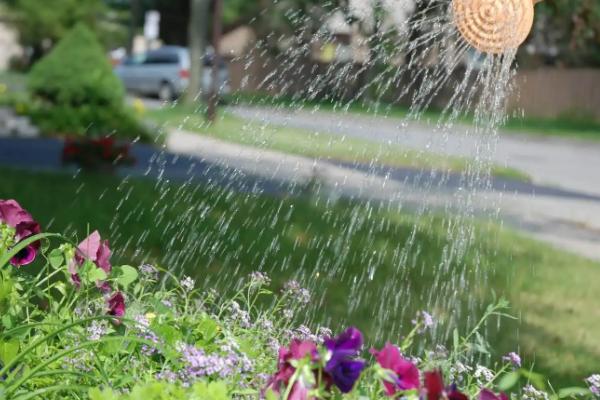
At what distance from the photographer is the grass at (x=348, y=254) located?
6.00 m

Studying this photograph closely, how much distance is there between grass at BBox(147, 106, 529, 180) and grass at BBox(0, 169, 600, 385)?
422 centimetres

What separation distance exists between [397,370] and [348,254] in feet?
17.4

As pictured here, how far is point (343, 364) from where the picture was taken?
86.1 inches

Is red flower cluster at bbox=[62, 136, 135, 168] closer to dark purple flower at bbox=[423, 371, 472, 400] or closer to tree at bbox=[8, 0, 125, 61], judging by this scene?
dark purple flower at bbox=[423, 371, 472, 400]

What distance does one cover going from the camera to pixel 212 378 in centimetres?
261

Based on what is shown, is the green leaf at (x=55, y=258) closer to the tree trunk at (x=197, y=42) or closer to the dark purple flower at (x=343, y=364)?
the dark purple flower at (x=343, y=364)

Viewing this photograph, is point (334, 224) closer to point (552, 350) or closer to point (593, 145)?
point (552, 350)

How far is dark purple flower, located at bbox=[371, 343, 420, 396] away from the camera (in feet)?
7.23

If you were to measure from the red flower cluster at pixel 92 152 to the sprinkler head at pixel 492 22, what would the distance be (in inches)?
311

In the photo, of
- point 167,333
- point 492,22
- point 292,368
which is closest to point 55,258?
point 167,333

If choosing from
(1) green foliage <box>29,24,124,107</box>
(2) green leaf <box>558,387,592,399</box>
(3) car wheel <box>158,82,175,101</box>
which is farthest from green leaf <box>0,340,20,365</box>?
(3) car wheel <box>158,82,175,101</box>

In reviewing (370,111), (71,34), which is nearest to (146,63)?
(370,111)

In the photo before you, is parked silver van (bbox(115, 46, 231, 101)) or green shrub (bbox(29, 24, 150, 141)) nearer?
green shrub (bbox(29, 24, 150, 141))

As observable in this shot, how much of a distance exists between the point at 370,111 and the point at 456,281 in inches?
1058
